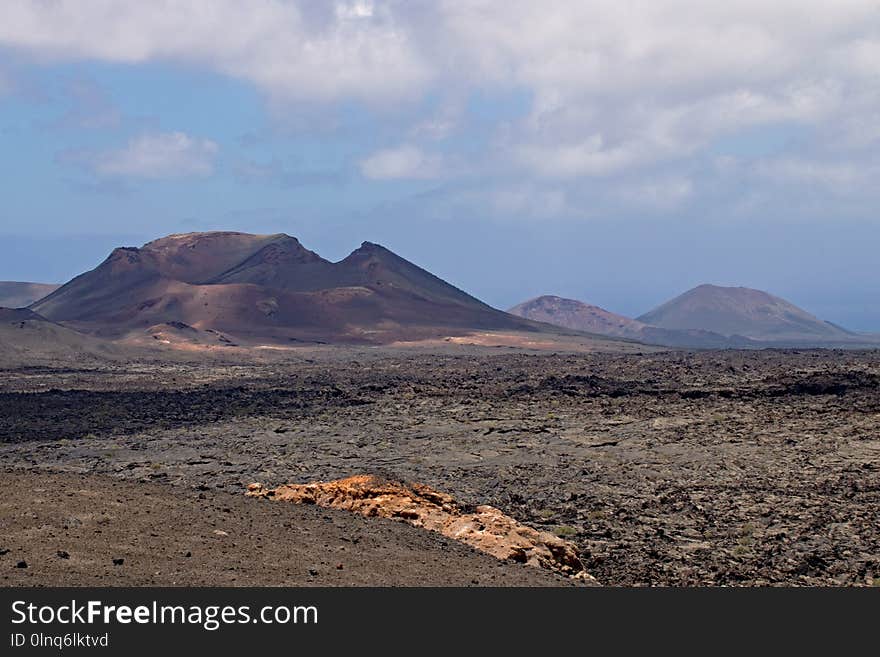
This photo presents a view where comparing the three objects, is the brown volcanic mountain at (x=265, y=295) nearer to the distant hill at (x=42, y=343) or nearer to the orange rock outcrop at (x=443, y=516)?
the distant hill at (x=42, y=343)

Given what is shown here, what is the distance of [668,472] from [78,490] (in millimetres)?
14021

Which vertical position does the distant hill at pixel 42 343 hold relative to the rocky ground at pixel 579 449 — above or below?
above

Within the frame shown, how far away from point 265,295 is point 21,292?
85.4 meters

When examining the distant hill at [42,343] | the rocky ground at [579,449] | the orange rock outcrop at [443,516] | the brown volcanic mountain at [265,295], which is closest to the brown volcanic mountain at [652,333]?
the brown volcanic mountain at [265,295]

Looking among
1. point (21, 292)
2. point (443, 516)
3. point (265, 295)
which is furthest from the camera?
point (21, 292)

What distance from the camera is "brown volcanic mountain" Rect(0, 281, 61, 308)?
172775 mm

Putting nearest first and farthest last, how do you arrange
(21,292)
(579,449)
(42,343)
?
(579,449) < (42,343) < (21,292)

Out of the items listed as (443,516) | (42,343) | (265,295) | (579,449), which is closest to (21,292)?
(265,295)

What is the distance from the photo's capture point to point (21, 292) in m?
180

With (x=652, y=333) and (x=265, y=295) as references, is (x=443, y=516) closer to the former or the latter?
(x=265, y=295)

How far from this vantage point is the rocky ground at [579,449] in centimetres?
1656

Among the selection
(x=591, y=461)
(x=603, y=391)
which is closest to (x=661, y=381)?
(x=603, y=391)

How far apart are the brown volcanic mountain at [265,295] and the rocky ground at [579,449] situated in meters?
55.0

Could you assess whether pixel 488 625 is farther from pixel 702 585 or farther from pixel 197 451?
pixel 197 451
